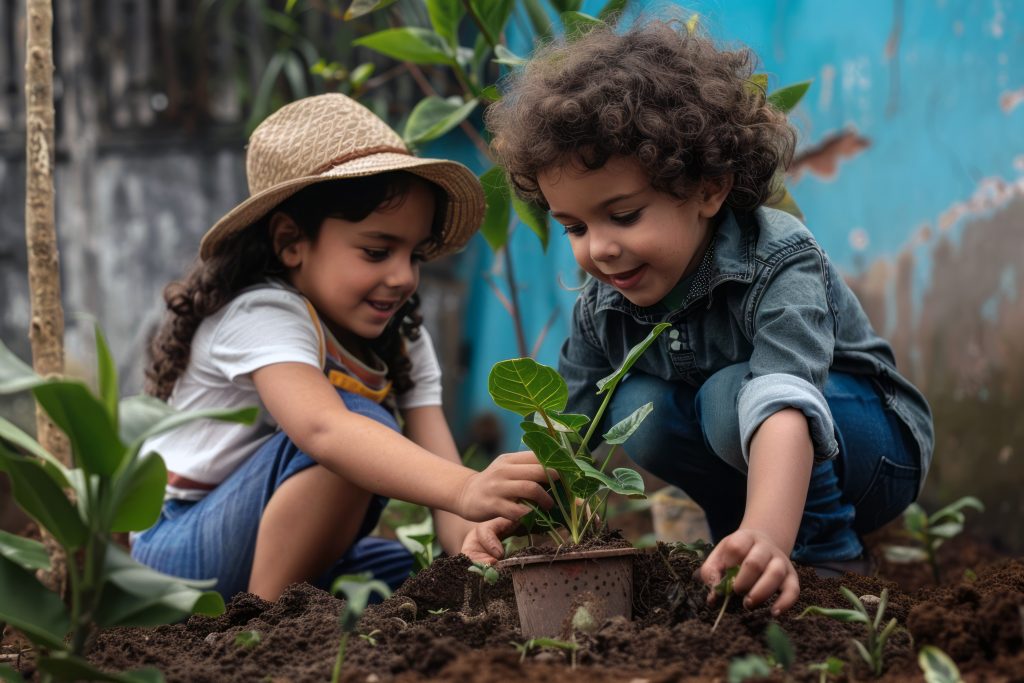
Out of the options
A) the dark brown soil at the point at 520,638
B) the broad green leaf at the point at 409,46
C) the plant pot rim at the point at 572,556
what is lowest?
the dark brown soil at the point at 520,638

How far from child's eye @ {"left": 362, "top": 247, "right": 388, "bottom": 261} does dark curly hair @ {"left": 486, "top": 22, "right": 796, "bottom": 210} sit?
33 centimetres

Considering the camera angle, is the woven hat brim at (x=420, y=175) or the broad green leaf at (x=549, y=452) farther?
the woven hat brim at (x=420, y=175)

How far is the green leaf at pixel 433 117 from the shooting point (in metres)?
2.29

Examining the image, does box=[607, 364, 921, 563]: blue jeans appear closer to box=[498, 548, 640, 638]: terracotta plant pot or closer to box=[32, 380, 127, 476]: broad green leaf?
box=[498, 548, 640, 638]: terracotta plant pot

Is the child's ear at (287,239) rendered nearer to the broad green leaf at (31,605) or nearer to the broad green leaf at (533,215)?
the broad green leaf at (533,215)

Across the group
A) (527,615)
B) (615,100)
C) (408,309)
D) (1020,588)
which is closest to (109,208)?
(408,309)

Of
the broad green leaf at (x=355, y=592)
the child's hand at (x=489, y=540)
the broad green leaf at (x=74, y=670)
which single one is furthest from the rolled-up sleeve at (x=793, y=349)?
the broad green leaf at (x=74, y=670)

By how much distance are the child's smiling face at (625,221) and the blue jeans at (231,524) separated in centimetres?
56

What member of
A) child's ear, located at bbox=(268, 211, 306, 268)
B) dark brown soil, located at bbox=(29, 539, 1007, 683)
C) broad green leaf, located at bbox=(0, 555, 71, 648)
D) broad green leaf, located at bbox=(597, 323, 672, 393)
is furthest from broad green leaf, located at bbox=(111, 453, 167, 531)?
child's ear, located at bbox=(268, 211, 306, 268)

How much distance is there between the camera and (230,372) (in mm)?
1958

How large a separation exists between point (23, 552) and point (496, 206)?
1.40m

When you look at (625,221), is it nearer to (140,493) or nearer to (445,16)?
(445,16)

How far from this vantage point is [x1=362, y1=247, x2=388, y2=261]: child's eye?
2064 mm

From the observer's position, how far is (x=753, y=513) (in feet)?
4.43
